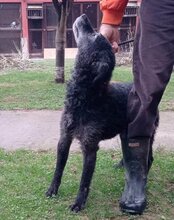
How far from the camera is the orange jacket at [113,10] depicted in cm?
339

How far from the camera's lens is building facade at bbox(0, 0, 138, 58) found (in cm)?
1838

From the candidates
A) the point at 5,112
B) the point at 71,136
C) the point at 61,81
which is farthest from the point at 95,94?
the point at 61,81

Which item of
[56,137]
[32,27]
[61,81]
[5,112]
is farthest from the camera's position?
[32,27]

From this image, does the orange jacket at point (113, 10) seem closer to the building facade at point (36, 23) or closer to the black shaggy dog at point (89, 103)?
the black shaggy dog at point (89, 103)

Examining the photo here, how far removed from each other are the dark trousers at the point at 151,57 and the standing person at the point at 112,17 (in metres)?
0.45

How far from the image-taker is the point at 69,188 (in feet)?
11.8

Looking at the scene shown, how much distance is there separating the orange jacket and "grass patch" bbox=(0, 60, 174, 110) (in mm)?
3447

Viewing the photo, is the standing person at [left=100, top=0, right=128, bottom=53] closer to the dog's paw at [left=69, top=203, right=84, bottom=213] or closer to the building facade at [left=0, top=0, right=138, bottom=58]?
the dog's paw at [left=69, top=203, right=84, bottom=213]

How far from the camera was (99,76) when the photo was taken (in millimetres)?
3119

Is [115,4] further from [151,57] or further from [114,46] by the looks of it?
[151,57]

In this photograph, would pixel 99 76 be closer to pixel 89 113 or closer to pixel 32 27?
pixel 89 113

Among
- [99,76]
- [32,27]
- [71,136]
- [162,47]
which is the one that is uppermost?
[162,47]

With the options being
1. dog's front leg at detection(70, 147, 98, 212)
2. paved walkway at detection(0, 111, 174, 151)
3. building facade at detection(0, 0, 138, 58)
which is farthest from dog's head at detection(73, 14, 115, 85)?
building facade at detection(0, 0, 138, 58)

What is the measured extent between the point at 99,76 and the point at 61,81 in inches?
256
